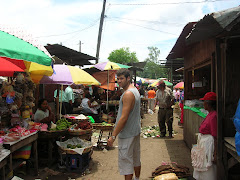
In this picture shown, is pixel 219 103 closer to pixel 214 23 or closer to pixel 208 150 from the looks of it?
pixel 208 150

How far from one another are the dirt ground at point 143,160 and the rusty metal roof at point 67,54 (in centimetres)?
573

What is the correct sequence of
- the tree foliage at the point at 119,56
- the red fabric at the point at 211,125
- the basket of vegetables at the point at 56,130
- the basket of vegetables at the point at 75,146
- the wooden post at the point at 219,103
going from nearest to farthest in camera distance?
the wooden post at the point at 219,103 → the red fabric at the point at 211,125 → the basket of vegetables at the point at 75,146 → the basket of vegetables at the point at 56,130 → the tree foliage at the point at 119,56

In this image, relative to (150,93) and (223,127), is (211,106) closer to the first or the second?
(223,127)

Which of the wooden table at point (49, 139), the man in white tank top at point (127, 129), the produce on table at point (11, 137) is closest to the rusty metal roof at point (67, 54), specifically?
the wooden table at point (49, 139)

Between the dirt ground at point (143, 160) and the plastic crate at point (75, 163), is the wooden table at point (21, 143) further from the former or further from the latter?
the plastic crate at point (75, 163)

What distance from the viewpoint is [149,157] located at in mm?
5922

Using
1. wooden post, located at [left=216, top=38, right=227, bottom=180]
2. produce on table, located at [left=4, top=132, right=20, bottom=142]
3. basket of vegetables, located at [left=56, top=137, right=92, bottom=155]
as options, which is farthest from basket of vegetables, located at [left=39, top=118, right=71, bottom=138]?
wooden post, located at [left=216, top=38, right=227, bottom=180]

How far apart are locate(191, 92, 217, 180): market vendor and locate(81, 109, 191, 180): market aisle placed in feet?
4.22

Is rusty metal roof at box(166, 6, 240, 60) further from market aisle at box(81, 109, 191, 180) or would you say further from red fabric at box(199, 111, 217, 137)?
market aisle at box(81, 109, 191, 180)

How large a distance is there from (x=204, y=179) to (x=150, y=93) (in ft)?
46.9

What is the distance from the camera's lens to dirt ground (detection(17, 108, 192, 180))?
461 centimetres

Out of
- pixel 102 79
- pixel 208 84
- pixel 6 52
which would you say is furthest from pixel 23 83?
pixel 102 79

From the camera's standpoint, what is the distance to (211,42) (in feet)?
14.7

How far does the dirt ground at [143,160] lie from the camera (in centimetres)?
461
